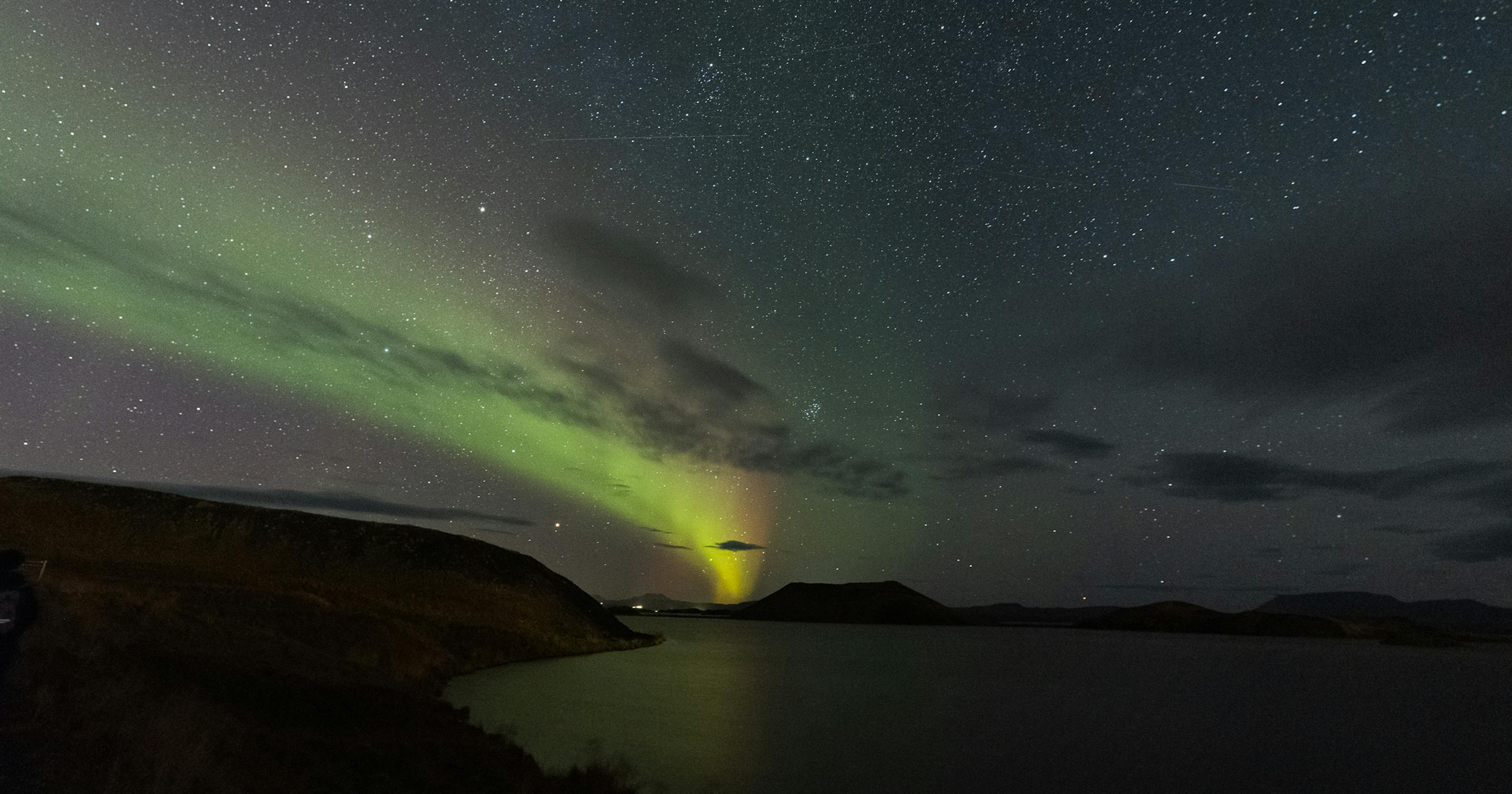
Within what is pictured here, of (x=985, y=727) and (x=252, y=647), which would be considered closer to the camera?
(x=252, y=647)

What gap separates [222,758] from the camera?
13719 mm

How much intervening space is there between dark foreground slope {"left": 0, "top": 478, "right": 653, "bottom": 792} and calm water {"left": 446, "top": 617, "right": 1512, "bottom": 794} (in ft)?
17.9

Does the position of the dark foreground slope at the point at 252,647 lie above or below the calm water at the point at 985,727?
above

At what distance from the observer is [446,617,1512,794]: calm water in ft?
87.0

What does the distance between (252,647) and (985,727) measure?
3787 cm

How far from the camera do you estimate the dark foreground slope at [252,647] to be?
1436 centimetres

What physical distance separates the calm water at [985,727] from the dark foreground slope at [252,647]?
5451 millimetres

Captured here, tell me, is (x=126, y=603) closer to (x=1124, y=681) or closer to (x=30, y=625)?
(x=30, y=625)

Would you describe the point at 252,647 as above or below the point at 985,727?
above

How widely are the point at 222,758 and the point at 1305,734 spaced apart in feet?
167

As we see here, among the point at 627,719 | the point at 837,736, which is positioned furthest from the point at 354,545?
the point at 837,736

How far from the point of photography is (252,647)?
1425 inches

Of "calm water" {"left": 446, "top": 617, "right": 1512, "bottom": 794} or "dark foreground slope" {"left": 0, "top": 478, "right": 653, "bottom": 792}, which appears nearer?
"dark foreground slope" {"left": 0, "top": 478, "right": 653, "bottom": 792}

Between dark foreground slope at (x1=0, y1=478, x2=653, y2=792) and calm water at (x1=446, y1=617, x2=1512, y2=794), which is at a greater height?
dark foreground slope at (x1=0, y1=478, x2=653, y2=792)
